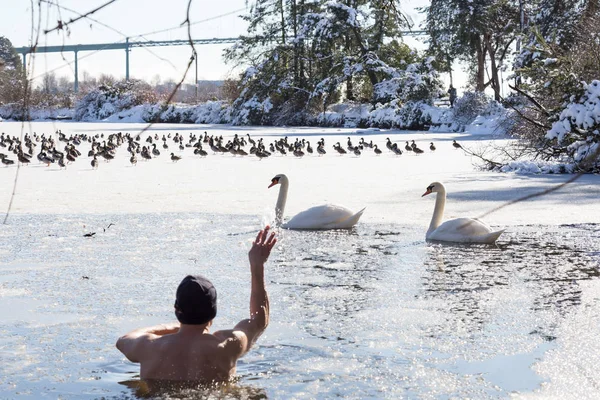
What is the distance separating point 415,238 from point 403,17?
21.2 ft

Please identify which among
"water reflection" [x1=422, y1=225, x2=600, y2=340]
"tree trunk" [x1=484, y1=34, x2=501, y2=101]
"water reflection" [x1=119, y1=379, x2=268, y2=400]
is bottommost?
"water reflection" [x1=119, y1=379, x2=268, y2=400]

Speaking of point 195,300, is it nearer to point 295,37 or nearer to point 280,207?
point 280,207

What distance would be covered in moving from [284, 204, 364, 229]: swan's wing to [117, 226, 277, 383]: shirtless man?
5791 millimetres

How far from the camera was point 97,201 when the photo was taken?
12.8 meters

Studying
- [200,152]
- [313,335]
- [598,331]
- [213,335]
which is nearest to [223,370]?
[213,335]

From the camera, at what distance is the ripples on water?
4562mm

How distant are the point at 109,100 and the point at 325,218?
65.8m

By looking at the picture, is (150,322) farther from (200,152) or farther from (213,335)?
(200,152)

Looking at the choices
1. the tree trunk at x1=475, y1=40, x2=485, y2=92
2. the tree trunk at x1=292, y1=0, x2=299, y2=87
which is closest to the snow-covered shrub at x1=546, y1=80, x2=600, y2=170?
the tree trunk at x1=475, y1=40, x2=485, y2=92

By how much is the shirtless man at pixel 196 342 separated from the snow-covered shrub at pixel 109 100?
69.5m

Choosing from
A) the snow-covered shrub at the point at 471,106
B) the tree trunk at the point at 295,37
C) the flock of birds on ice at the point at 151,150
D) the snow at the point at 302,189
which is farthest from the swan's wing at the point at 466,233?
the tree trunk at the point at 295,37

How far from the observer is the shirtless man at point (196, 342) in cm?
396

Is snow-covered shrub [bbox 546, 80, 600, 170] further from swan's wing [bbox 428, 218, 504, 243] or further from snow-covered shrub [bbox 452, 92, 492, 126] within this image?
snow-covered shrub [bbox 452, 92, 492, 126]

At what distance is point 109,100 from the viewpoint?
240ft
